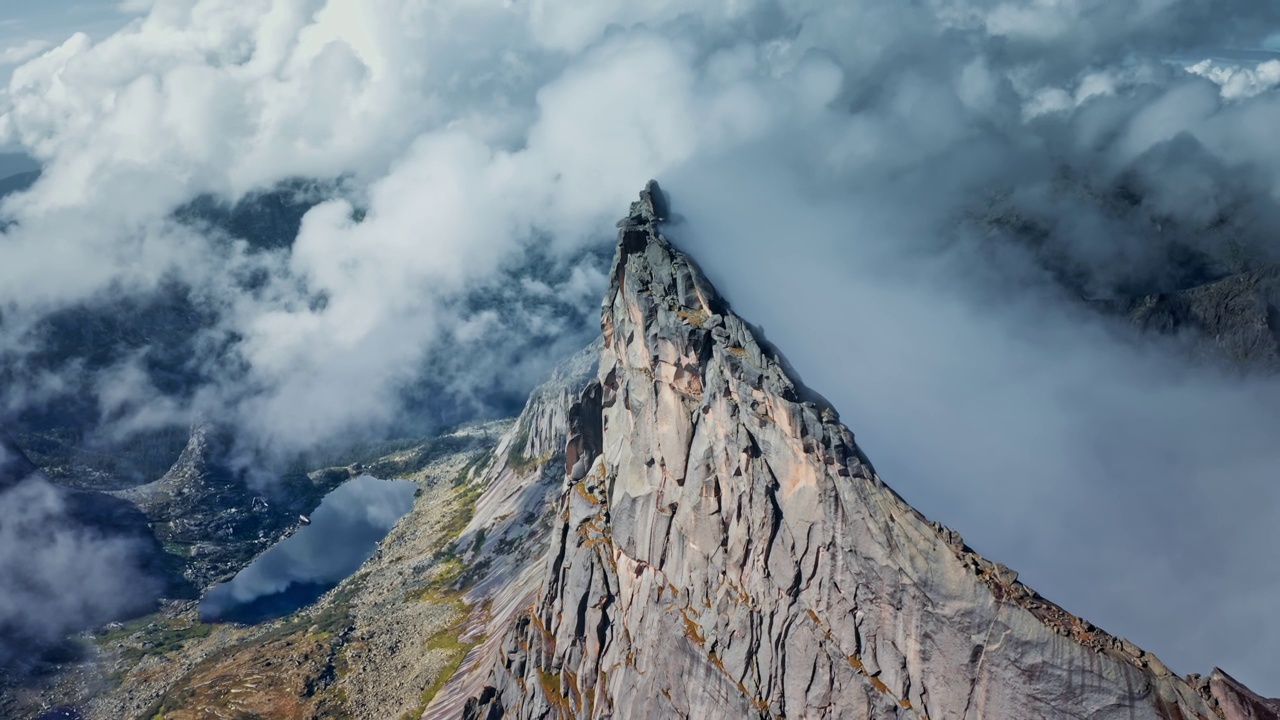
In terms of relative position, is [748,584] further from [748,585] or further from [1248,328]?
[1248,328]

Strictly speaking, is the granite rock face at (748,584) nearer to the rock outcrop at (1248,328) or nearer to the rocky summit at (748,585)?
the rocky summit at (748,585)

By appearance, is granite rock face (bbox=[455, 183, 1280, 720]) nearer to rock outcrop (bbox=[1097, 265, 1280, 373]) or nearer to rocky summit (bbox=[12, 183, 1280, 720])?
rocky summit (bbox=[12, 183, 1280, 720])

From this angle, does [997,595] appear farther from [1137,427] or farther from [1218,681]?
[1137,427]

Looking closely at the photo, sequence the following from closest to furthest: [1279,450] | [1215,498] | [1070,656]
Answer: [1070,656] → [1215,498] → [1279,450]

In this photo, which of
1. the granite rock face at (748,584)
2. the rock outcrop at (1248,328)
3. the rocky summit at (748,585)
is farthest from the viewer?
the rock outcrop at (1248,328)

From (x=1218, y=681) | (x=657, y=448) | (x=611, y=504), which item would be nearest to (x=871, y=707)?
(x=1218, y=681)

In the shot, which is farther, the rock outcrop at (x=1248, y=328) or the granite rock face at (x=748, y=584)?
the rock outcrop at (x=1248, y=328)

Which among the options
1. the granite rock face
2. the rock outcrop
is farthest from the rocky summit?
the rock outcrop

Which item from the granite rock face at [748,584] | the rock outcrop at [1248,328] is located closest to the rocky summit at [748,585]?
the granite rock face at [748,584]
